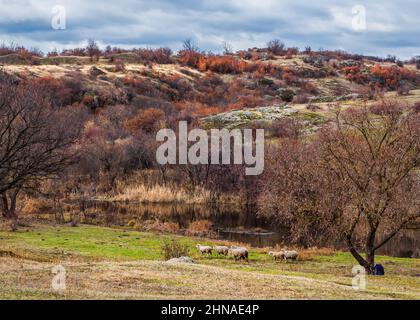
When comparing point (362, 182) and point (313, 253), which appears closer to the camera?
point (362, 182)

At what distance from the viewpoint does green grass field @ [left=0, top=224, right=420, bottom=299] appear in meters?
19.4

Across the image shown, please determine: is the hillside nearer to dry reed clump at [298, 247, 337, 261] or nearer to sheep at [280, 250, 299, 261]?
dry reed clump at [298, 247, 337, 261]

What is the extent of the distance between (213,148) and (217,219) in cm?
2023

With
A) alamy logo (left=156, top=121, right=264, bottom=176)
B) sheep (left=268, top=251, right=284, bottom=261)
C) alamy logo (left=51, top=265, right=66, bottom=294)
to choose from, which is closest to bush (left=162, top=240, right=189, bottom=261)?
sheep (left=268, top=251, right=284, bottom=261)

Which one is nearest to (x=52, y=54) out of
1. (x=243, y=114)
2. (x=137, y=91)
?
(x=137, y=91)

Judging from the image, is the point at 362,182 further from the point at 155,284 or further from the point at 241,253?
the point at 155,284

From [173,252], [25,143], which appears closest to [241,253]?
[173,252]

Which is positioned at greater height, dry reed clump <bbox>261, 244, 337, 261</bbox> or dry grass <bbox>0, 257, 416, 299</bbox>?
dry grass <bbox>0, 257, 416, 299</bbox>

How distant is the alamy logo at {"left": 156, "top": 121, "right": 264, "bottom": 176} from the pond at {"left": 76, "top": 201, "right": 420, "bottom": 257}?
30.5 ft

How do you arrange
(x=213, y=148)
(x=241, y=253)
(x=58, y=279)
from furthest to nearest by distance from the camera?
(x=213, y=148) → (x=241, y=253) → (x=58, y=279)

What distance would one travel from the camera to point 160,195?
222ft

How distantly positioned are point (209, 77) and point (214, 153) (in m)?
72.8

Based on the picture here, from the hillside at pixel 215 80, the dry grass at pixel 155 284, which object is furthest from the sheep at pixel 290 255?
the hillside at pixel 215 80
